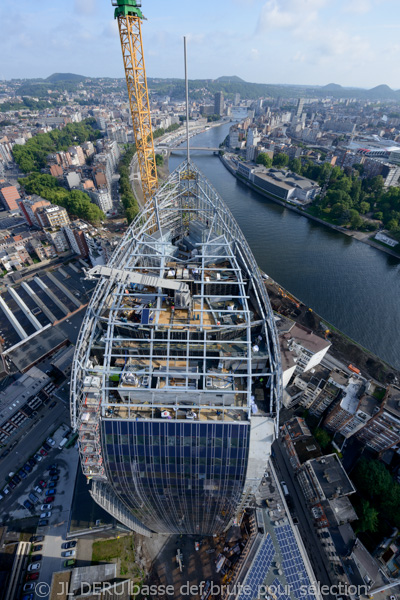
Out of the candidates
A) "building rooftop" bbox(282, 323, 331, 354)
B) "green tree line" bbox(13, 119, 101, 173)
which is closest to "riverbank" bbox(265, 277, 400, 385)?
"building rooftop" bbox(282, 323, 331, 354)

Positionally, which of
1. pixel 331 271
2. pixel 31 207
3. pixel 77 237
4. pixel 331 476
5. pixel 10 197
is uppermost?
pixel 31 207

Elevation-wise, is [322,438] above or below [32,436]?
above

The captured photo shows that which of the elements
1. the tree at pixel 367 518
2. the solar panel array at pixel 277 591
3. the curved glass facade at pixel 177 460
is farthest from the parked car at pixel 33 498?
the tree at pixel 367 518

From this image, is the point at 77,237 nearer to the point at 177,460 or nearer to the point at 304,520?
the point at 177,460

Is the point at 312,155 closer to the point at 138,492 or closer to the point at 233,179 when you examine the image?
the point at 233,179

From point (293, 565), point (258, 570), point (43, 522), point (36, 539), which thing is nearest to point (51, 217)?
point (43, 522)

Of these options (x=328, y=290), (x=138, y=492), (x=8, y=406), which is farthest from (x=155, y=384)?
(x=328, y=290)

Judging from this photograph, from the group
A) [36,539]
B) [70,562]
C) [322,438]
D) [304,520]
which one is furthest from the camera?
[322,438]

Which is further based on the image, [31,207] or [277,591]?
[31,207]
